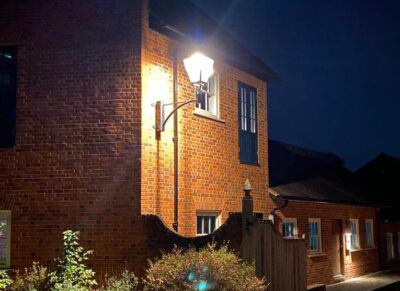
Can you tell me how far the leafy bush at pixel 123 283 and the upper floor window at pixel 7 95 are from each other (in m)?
3.49

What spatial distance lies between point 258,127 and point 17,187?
6.78 metres

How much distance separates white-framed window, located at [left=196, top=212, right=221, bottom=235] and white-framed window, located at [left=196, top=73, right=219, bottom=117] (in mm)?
2374

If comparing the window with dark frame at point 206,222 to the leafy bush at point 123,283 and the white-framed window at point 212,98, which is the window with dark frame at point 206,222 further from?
the leafy bush at point 123,283

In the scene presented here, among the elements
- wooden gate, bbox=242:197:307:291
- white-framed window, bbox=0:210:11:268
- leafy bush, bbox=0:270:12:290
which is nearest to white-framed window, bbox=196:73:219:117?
wooden gate, bbox=242:197:307:291

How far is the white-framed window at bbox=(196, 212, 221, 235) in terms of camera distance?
13125 millimetres

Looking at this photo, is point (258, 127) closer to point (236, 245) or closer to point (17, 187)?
point (236, 245)

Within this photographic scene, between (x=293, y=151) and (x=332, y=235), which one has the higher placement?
(x=293, y=151)

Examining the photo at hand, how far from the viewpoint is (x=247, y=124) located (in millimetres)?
15234

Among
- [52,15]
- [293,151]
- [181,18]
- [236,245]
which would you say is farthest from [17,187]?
[293,151]

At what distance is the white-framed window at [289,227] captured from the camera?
18.0 m

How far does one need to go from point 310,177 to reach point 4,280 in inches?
615

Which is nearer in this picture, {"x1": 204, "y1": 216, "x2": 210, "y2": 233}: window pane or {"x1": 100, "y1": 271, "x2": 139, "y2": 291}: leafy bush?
{"x1": 100, "y1": 271, "x2": 139, "y2": 291}: leafy bush

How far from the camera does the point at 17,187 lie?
11648 mm

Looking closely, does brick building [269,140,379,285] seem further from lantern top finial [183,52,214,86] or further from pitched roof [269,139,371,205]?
lantern top finial [183,52,214,86]
